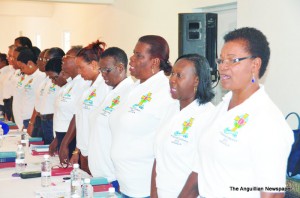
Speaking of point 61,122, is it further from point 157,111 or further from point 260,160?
point 260,160

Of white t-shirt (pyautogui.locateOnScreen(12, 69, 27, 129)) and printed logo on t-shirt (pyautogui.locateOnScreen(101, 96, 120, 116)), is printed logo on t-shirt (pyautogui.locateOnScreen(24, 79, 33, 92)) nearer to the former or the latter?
white t-shirt (pyautogui.locateOnScreen(12, 69, 27, 129))

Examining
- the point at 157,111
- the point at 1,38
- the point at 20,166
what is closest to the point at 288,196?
the point at 157,111

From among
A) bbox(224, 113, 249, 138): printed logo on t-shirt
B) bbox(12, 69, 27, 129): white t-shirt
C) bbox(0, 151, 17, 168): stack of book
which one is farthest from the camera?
bbox(12, 69, 27, 129): white t-shirt

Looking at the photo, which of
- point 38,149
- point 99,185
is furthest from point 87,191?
point 38,149

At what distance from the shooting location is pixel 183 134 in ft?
6.95

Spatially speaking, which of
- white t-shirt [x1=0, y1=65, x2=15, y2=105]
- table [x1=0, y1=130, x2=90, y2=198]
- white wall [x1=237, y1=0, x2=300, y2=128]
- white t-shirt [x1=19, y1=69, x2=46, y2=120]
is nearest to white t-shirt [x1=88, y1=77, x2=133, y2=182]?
table [x1=0, y1=130, x2=90, y2=198]

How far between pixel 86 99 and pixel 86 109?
8 centimetres

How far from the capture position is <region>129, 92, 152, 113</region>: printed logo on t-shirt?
8.45 ft

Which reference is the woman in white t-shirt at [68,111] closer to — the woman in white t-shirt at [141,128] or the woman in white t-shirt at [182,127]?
the woman in white t-shirt at [141,128]

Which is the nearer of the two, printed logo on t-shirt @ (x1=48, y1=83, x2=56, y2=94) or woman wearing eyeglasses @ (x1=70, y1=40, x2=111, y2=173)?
woman wearing eyeglasses @ (x1=70, y1=40, x2=111, y2=173)

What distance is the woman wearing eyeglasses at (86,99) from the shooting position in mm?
3293

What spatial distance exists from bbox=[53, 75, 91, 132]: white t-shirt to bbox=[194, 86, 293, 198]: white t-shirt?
211cm

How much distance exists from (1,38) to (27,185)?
12.3m

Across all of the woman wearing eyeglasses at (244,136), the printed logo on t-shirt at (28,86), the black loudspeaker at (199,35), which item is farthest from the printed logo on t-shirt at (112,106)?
the printed logo on t-shirt at (28,86)
